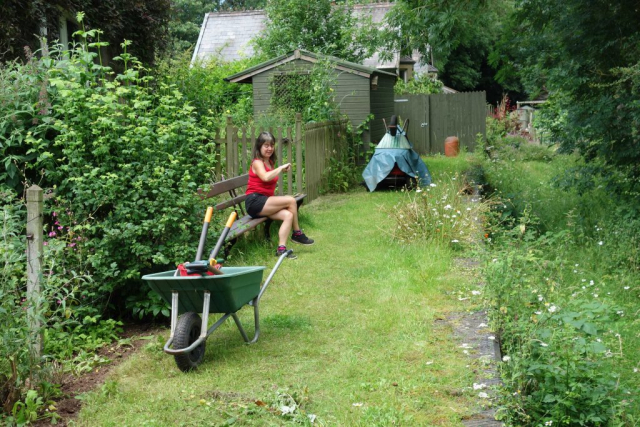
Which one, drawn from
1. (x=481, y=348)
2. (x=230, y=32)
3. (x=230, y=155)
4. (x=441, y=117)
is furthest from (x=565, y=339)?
(x=230, y=32)

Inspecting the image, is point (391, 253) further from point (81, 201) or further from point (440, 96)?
point (440, 96)

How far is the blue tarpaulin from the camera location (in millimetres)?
14484

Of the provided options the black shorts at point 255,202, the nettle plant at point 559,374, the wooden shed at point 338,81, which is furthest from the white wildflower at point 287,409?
the wooden shed at point 338,81

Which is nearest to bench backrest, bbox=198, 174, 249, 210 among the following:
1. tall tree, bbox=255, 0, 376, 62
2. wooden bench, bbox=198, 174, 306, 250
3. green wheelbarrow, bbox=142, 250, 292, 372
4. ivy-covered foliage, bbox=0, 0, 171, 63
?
wooden bench, bbox=198, 174, 306, 250

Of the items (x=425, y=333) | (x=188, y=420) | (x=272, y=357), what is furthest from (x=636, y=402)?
(x=188, y=420)

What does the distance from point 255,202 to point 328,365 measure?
395 cm

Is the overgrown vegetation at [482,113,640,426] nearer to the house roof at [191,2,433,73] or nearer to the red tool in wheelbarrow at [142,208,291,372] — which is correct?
the red tool in wheelbarrow at [142,208,291,372]

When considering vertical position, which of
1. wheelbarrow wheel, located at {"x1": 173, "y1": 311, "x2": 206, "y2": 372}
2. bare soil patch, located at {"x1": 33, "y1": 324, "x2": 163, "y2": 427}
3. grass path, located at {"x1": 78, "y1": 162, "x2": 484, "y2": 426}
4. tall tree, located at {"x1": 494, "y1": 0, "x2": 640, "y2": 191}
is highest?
tall tree, located at {"x1": 494, "y1": 0, "x2": 640, "y2": 191}

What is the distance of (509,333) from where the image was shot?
507 cm

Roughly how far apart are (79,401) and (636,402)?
3.71m

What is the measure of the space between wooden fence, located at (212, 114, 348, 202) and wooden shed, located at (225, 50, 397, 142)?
157cm

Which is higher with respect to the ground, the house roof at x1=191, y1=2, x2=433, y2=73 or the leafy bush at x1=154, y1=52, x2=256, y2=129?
the house roof at x1=191, y1=2, x2=433, y2=73

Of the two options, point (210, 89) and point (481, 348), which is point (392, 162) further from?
point (481, 348)

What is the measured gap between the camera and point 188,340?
4859 mm
